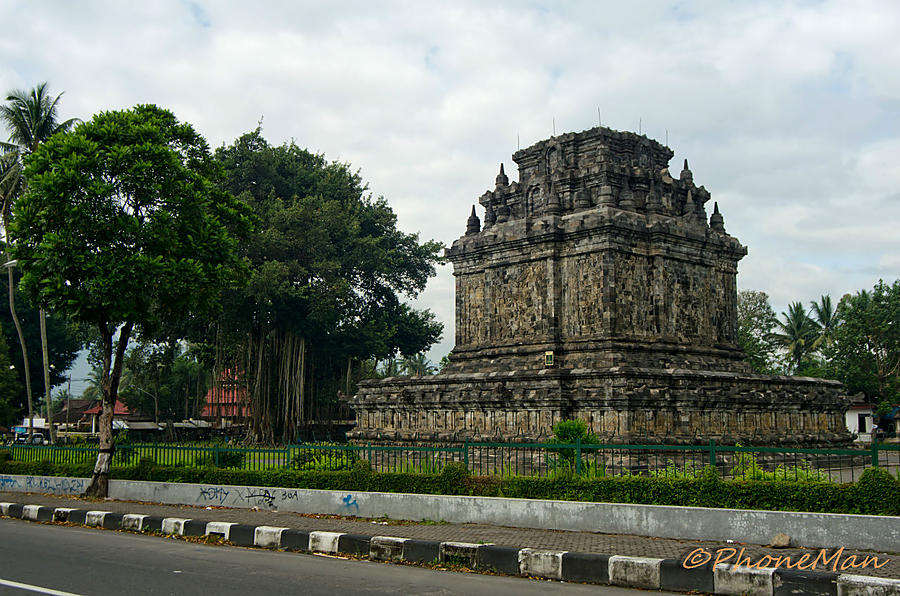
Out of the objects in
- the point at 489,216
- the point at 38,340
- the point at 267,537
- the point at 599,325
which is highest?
the point at 489,216

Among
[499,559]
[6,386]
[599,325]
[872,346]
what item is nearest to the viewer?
[499,559]

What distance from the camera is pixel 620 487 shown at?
40.0 feet

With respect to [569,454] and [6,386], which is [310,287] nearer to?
[6,386]

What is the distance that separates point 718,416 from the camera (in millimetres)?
20062

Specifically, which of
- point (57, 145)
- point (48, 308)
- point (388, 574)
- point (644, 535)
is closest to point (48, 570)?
point (388, 574)

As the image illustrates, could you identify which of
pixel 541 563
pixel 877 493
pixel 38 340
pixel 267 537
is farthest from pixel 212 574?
pixel 38 340

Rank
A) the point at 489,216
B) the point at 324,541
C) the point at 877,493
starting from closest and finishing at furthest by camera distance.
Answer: the point at 877,493 < the point at 324,541 < the point at 489,216

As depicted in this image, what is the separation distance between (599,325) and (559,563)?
13261mm

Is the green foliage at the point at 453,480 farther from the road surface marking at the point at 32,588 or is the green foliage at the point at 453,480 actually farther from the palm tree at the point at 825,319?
the palm tree at the point at 825,319

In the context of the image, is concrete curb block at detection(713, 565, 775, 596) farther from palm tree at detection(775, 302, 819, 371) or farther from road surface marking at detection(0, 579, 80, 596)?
palm tree at detection(775, 302, 819, 371)

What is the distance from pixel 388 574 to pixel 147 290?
394 inches

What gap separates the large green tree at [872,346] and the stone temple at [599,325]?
19633 millimetres

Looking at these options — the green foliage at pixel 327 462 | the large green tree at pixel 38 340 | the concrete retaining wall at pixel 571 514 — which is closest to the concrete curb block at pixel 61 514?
the concrete retaining wall at pixel 571 514

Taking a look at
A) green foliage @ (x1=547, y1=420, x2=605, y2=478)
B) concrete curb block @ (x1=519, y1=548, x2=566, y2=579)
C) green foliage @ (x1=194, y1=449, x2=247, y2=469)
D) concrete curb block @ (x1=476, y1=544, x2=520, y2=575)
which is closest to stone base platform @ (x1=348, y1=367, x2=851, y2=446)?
green foliage @ (x1=547, y1=420, x2=605, y2=478)
